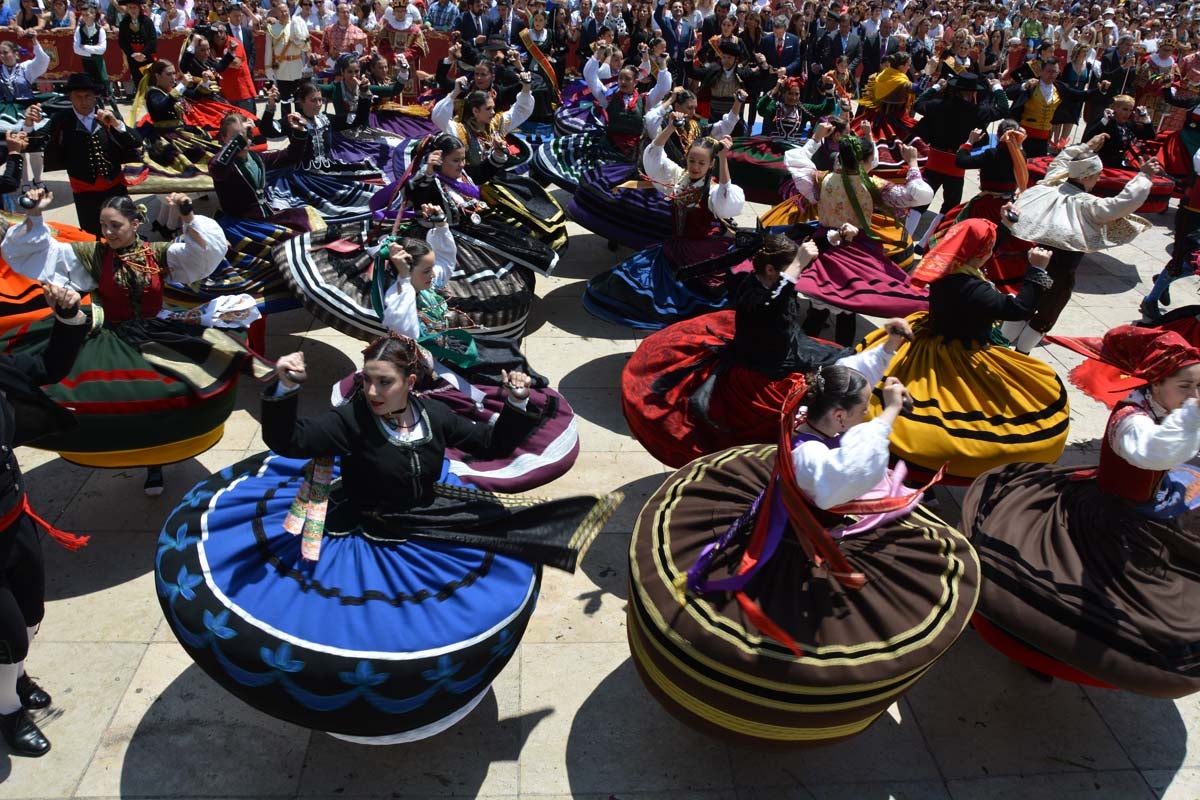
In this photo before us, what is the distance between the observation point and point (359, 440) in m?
4.12

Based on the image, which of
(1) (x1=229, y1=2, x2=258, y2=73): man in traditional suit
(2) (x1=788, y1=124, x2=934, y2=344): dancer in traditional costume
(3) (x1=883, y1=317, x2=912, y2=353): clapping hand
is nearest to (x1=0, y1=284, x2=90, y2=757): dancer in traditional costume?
(3) (x1=883, y1=317, x2=912, y2=353): clapping hand

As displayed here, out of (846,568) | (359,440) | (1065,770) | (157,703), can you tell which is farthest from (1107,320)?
(157,703)

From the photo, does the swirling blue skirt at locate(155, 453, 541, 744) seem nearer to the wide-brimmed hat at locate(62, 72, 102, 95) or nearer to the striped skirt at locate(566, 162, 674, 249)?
the striped skirt at locate(566, 162, 674, 249)

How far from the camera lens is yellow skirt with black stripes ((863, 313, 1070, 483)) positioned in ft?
18.0

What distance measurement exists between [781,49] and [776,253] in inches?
457

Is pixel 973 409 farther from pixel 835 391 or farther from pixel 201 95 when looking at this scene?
pixel 201 95

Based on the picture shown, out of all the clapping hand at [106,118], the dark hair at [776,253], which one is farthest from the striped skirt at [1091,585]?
the clapping hand at [106,118]

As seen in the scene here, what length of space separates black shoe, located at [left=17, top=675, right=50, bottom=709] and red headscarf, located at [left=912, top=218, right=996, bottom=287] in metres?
5.14

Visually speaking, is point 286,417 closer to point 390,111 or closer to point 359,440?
point 359,440

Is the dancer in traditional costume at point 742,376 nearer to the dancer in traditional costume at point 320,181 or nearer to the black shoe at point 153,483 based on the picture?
the black shoe at point 153,483

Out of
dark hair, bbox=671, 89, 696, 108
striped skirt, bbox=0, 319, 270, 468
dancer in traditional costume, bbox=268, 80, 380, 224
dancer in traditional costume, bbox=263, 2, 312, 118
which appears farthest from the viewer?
dancer in traditional costume, bbox=263, 2, 312, 118

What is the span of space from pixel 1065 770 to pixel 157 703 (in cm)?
452

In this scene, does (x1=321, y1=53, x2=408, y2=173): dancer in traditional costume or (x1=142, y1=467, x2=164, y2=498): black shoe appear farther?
(x1=321, y1=53, x2=408, y2=173): dancer in traditional costume

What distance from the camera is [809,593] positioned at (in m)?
3.96
